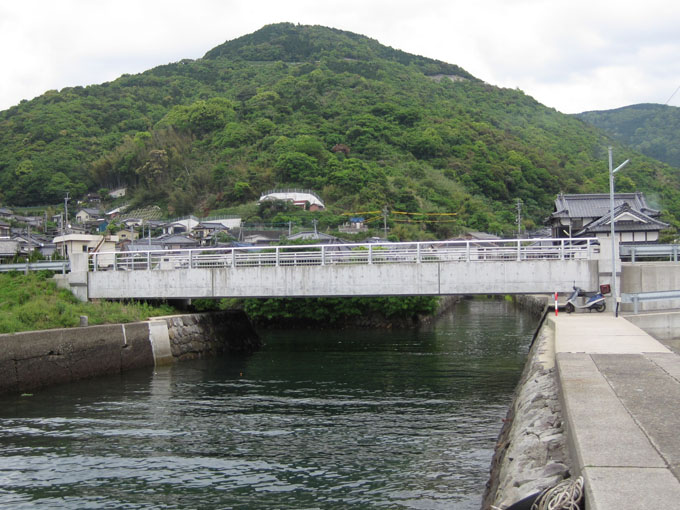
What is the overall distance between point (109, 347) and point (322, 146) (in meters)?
77.2

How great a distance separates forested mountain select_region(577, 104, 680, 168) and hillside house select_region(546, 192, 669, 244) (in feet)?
234

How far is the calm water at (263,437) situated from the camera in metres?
9.41

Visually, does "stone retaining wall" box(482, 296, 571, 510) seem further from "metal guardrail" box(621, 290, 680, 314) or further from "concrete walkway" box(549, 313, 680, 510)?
"metal guardrail" box(621, 290, 680, 314)

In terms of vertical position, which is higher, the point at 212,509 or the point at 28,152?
the point at 28,152

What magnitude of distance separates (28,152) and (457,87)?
299 feet

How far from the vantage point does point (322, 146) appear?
9556 cm

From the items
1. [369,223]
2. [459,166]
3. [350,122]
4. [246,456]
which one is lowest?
[246,456]

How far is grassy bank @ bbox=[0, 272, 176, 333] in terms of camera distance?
65.9ft

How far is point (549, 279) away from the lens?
2145 cm

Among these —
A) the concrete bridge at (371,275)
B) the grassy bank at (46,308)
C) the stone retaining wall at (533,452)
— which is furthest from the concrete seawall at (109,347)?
the stone retaining wall at (533,452)

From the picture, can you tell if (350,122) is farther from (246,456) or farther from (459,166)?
(246,456)

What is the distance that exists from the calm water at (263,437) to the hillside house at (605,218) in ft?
89.1

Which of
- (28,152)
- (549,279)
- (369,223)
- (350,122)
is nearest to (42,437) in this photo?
(549,279)

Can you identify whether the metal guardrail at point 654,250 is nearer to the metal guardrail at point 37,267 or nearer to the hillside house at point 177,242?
the metal guardrail at point 37,267
